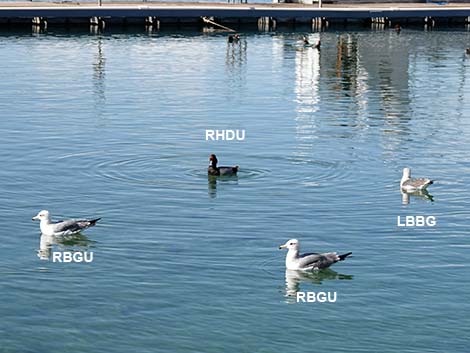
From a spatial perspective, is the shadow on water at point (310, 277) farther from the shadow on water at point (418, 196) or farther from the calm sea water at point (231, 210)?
the shadow on water at point (418, 196)

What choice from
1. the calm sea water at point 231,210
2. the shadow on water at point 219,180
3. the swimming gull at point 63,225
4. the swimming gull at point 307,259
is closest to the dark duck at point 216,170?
the shadow on water at point 219,180

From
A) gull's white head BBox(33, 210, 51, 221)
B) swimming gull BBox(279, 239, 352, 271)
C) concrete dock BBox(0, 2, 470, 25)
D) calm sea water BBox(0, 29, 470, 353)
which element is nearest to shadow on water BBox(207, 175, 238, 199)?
calm sea water BBox(0, 29, 470, 353)

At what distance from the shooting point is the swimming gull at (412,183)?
165 ft

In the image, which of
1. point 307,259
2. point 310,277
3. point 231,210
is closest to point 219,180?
point 231,210

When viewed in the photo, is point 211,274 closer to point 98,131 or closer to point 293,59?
point 98,131

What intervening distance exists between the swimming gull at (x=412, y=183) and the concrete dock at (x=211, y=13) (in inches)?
3740

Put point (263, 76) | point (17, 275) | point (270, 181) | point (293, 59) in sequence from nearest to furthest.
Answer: point (17, 275)
point (270, 181)
point (263, 76)
point (293, 59)

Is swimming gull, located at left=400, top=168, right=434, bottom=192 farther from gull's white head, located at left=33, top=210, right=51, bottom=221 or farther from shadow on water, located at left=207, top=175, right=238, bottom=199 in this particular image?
gull's white head, located at left=33, top=210, right=51, bottom=221

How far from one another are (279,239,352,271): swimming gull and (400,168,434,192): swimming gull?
43.1ft

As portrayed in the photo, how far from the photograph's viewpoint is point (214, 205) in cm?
4819

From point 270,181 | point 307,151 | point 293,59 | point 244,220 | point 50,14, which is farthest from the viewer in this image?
point 50,14

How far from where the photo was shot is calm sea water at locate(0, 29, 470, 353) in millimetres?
33812

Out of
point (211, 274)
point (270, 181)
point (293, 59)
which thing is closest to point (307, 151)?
point (270, 181)

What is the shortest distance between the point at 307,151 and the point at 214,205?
533 inches
